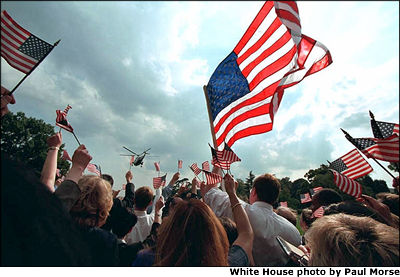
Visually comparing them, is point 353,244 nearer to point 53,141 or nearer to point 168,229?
point 168,229

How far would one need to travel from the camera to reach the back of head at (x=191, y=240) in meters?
1.68

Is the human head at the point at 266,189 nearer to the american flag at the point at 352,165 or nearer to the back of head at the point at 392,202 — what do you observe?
the back of head at the point at 392,202

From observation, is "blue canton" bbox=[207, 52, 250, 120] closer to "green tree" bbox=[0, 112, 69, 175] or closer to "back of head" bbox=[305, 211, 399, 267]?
"back of head" bbox=[305, 211, 399, 267]

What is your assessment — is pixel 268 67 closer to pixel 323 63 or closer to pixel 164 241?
pixel 323 63

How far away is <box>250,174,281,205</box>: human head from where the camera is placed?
3482 mm

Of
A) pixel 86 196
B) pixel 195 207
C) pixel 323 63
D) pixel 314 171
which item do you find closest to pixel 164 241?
pixel 195 207

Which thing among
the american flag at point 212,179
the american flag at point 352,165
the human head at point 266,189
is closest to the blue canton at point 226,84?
the american flag at point 212,179

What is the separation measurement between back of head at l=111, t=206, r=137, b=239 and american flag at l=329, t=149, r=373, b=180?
6324mm

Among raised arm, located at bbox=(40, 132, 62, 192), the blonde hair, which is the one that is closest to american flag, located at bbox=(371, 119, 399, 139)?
the blonde hair

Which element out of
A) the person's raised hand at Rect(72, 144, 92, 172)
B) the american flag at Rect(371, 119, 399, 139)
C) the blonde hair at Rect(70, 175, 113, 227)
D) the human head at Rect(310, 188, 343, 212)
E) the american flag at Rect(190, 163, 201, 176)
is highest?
the american flag at Rect(190, 163, 201, 176)

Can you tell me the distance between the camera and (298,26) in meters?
3.77

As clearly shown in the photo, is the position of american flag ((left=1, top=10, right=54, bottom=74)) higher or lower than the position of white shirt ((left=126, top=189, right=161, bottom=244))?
higher

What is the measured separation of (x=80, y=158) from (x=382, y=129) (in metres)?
3.46

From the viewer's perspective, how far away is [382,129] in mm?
2787
